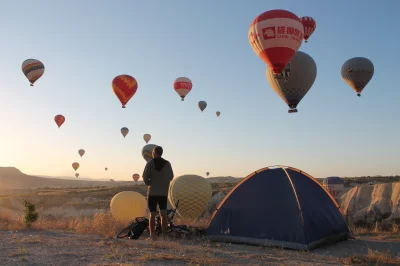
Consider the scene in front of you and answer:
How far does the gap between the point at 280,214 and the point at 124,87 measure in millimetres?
24555

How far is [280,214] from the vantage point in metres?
10.2

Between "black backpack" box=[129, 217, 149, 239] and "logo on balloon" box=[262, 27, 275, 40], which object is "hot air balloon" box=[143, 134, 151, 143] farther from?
"black backpack" box=[129, 217, 149, 239]

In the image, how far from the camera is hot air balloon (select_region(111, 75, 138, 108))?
32.6m

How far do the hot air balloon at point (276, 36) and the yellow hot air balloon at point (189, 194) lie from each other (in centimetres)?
692

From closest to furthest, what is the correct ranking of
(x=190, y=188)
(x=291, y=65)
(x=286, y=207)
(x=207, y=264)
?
(x=207, y=264)
(x=286, y=207)
(x=190, y=188)
(x=291, y=65)

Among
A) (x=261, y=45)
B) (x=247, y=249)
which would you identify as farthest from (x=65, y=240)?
(x=261, y=45)

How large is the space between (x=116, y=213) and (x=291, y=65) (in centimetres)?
1317

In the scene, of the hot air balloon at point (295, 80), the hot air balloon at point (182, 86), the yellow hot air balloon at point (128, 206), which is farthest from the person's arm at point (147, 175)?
the hot air balloon at point (182, 86)

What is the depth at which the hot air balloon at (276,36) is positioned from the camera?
63.5 feet

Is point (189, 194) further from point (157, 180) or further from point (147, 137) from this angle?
point (147, 137)

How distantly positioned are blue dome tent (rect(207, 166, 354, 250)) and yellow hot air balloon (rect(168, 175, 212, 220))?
8.34 m

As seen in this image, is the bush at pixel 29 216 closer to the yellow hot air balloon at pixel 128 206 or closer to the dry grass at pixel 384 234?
the yellow hot air balloon at pixel 128 206

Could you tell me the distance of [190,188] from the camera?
770 inches

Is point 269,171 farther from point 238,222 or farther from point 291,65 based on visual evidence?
point 291,65
